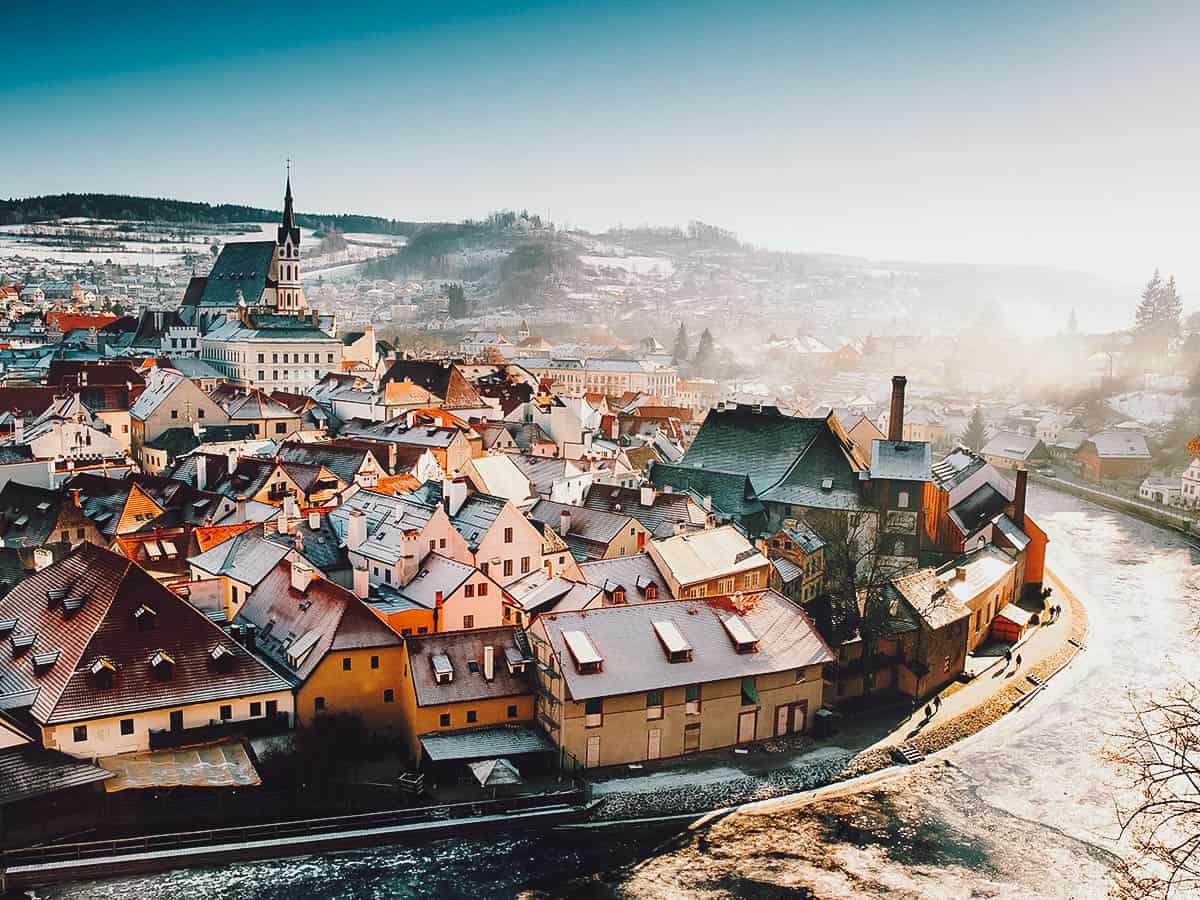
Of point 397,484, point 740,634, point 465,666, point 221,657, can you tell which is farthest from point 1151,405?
point 221,657

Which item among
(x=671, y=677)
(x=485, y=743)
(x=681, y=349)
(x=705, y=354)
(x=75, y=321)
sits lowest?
(x=485, y=743)

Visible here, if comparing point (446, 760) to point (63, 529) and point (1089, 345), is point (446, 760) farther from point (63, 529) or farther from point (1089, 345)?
point (1089, 345)

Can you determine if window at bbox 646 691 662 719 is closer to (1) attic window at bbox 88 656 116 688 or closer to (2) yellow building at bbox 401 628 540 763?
(2) yellow building at bbox 401 628 540 763

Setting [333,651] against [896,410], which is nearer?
[333,651]

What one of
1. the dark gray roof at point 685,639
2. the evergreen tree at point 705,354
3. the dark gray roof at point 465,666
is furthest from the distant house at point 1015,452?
the dark gray roof at point 465,666

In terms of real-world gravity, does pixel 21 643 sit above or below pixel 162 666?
above

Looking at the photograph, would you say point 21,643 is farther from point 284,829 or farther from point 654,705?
point 654,705

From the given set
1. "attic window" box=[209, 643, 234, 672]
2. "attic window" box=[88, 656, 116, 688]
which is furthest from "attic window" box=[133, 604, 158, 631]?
"attic window" box=[209, 643, 234, 672]

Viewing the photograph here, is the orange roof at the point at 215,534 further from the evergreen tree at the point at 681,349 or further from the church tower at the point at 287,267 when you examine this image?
the evergreen tree at the point at 681,349
